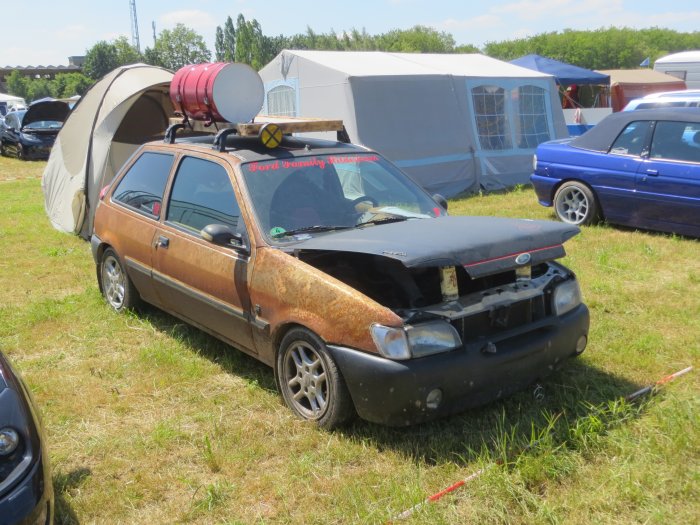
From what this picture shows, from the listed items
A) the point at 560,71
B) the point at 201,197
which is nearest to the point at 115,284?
the point at 201,197

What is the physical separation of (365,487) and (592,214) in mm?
6280

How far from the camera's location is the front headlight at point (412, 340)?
3.31m

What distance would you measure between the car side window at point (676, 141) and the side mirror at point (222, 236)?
560 cm

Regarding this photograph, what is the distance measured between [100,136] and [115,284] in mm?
3660

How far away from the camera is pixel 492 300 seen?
11.9 ft

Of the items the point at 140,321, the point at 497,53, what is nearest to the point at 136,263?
the point at 140,321

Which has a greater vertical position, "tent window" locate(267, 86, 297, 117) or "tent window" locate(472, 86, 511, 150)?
"tent window" locate(267, 86, 297, 117)

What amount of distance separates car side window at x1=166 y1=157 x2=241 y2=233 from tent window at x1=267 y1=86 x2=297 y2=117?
7882mm

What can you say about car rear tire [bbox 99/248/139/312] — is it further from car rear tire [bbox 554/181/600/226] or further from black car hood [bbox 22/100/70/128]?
black car hood [bbox 22/100/70/128]

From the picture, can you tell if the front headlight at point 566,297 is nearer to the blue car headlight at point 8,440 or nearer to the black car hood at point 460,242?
the black car hood at point 460,242

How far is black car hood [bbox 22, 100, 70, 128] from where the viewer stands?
20.7 metres

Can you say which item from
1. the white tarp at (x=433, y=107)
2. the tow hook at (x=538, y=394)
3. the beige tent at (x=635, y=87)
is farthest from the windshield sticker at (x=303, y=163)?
the beige tent at (x=635, y=87)

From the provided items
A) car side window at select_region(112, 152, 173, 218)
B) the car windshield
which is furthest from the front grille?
car side window at select_region(112, 152, 173, 218)

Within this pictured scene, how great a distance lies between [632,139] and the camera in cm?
814
